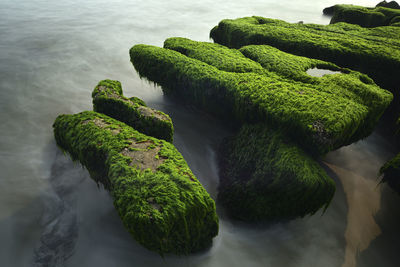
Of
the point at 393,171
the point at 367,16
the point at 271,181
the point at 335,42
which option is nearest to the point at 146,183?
the point at 271,181

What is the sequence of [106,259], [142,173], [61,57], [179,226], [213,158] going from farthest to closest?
[61,57]
[213,158]
[106,259]
[142,173]
[179,226]

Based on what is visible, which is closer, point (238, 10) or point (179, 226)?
point (179, 226)

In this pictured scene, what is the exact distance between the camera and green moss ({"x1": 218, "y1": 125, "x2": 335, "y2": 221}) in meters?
3.02

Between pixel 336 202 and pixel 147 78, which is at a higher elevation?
pixel 147 78

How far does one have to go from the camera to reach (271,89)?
3861 millimetres

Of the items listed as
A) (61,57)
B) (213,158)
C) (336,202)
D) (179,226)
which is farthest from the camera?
(61,57)

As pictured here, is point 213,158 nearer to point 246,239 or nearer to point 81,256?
point 246,239

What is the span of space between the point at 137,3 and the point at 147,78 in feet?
36.0

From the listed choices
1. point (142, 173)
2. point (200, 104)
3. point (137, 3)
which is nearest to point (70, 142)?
point (142, 173)

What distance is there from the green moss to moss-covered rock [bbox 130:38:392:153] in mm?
251

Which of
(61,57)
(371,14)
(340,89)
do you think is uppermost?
(371,14)

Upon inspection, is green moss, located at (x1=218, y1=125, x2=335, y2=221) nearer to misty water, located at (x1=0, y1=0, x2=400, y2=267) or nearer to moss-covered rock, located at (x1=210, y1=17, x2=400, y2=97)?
misty water, located at (x1=0, y1=0, x2=400, y2=267)

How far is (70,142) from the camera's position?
3.24 m

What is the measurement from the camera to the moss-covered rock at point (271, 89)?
10.9 ft
